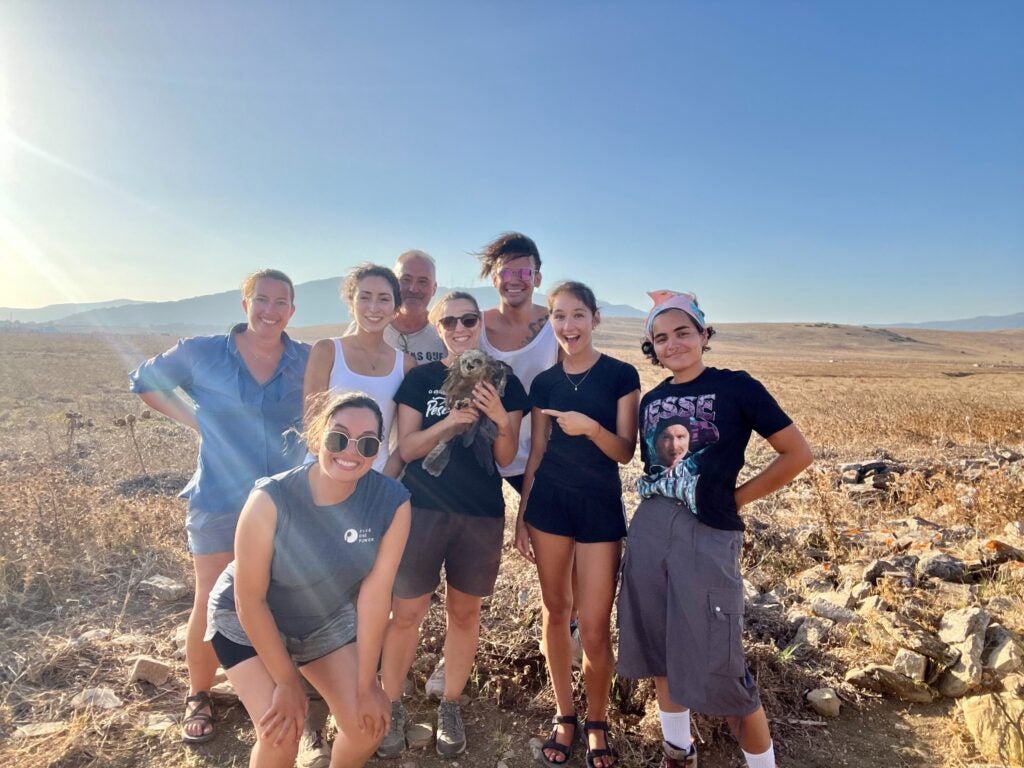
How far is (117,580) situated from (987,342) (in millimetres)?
131115

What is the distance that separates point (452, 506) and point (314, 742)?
152 cm

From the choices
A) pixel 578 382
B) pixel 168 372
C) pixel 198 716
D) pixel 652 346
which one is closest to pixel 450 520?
pixel 578 382

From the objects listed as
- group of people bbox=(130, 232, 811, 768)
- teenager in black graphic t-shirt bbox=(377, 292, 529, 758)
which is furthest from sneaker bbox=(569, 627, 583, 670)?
teenager in black graphic t-shirt bbox=(377, 292, 529, 758)

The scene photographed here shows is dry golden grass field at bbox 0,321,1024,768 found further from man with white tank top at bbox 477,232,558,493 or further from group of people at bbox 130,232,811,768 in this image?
man with white tank top at bbox 477,232,558,493

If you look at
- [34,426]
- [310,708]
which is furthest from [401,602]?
[34,426]

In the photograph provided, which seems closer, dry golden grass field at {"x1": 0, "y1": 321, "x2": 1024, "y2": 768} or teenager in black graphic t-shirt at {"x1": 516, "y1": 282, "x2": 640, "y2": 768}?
teenager in black graphic t-shirt at {"x1": 516, "y1": 282, "x2": 640, "y2": 768}

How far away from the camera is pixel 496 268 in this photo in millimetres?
3832

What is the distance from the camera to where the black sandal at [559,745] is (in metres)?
3.11

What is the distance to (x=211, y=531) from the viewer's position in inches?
131

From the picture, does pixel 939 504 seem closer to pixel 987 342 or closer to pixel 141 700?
pixel 141 700

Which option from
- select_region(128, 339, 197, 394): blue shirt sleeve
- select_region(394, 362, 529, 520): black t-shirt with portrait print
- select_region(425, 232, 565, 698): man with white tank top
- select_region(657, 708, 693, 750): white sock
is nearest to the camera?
A: select_region(657, 708, 693, 750): white sock

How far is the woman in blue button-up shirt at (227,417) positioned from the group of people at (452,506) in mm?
13

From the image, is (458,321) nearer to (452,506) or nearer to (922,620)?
(452,506)

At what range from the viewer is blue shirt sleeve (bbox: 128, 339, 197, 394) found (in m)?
3.54
